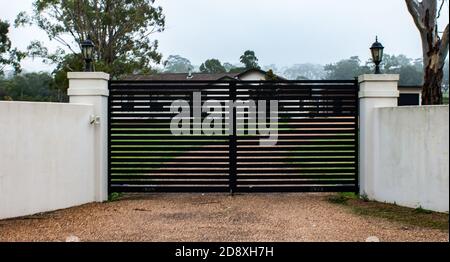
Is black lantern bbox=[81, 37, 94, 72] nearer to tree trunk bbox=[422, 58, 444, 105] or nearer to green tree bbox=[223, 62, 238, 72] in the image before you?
tree trunk bbox=[422, 58, 444, 105]

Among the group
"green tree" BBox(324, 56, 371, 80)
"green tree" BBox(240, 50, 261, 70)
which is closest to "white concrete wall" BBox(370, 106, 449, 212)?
"green tree" BBox(240, 50, 261, 70)

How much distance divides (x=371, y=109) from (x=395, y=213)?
1.87m

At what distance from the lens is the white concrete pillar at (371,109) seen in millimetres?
7984

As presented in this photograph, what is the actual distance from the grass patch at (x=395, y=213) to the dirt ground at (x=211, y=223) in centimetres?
19

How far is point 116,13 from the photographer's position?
29844 mm

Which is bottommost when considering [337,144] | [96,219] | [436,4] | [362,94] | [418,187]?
[96,219]

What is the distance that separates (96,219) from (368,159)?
4404 mm

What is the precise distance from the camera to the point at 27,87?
5131cm

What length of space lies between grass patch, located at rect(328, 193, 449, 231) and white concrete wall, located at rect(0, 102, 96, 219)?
410 centimetres

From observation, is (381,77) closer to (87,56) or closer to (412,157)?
(412,157)

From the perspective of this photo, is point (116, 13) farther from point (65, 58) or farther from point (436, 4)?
point (436, 4)

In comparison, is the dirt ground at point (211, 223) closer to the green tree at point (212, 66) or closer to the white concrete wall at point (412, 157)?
the white concrete wall at point (412, 157)

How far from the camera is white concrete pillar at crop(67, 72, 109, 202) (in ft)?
25.8

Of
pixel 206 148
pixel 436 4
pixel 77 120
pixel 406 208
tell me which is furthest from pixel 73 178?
pixel 436 4
